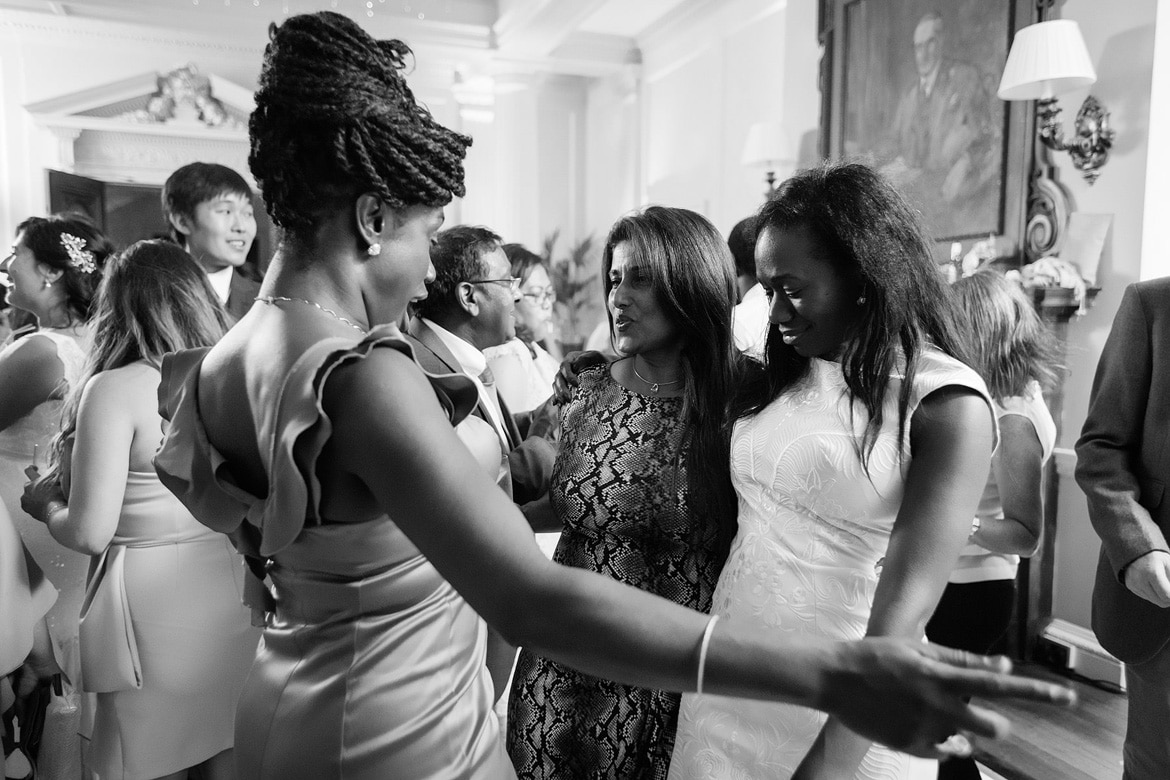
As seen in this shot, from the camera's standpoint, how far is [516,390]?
3.23m

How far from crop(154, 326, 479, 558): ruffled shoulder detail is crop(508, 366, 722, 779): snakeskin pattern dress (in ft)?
2.40

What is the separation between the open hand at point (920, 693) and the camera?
673 mm

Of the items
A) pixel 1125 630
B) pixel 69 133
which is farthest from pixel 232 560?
pixel 69 133

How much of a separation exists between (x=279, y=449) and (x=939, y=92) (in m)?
4.55

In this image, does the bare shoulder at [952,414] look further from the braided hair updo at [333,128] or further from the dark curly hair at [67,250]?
the dark curly hair at [67,250]

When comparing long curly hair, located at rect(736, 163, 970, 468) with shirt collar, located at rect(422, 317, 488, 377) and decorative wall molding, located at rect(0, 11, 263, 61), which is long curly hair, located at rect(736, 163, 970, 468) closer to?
shirt collar, located at rect(422, 317, 488, 377)

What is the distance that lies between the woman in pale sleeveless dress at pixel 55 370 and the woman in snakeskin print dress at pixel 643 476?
1708 millimetres

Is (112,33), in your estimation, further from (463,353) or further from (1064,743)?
(1064,743)

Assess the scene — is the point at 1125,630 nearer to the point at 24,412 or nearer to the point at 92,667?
the point at 92,667

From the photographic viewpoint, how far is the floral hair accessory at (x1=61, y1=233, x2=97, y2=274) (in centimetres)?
268

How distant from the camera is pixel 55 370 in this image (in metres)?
2.55

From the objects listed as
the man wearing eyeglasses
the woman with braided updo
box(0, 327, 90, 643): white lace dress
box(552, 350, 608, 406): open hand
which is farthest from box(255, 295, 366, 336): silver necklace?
box(0, 327, 90, 643): white lace dress

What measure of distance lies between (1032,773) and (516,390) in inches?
86.0

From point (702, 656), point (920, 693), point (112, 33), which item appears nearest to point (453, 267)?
point (702, 656)
